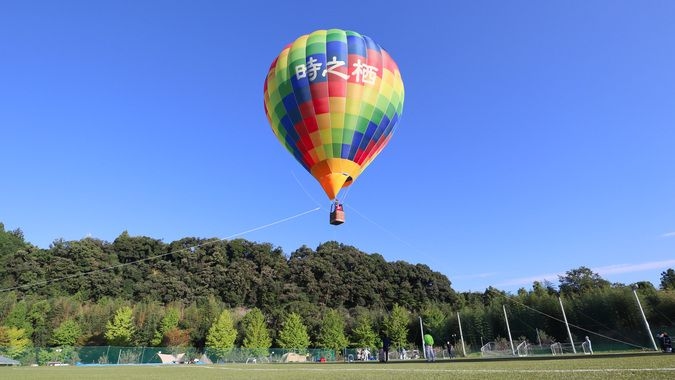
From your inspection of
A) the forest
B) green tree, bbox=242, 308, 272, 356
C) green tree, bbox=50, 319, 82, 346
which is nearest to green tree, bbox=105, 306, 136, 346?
the forest

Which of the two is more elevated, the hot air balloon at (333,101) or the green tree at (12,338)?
the hot air balloon at (333,101)

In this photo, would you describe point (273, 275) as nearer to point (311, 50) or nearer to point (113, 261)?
point (113, 261)

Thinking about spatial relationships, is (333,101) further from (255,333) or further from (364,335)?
(364,335)

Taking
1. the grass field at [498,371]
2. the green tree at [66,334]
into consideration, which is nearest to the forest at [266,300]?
the green tree at [66,334]

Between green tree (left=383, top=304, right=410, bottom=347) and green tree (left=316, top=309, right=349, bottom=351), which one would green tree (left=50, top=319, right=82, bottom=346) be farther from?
green tree (left=383, top=304, right=410, bottom=347)

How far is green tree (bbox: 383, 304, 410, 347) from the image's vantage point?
47903 mm

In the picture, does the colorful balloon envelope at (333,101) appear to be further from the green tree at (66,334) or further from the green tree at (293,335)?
the green tree at (66,334)

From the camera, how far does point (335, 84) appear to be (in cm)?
1377

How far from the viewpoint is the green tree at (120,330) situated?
41.6 meters

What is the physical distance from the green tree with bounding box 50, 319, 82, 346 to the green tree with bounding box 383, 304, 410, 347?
1291 inches

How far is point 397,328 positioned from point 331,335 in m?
7.81

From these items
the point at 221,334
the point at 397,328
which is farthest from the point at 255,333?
the point at 397,328

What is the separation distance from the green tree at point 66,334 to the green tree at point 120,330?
275 cm

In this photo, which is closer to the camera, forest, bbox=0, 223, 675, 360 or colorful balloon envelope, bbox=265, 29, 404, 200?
colorful balloon envelope, bbox=265, 29, 404, 200
